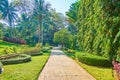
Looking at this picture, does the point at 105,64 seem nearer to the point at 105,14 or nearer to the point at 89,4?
the point at 105,14

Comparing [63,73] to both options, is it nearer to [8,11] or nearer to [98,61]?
[98,61]

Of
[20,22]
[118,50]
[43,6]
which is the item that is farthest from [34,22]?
[118,50]

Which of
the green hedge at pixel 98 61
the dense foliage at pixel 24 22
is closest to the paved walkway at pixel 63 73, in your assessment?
the green hedge at pixel 98 61

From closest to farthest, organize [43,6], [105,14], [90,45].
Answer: [105,14] < [90,45] < [43,6]

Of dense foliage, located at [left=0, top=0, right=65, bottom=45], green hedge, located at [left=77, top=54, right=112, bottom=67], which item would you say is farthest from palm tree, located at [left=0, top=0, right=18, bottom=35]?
green hedge, located at [left=77, top=54, right=112, bottom=67]

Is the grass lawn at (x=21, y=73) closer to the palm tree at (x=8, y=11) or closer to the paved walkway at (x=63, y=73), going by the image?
the paved walkway at (x=63, y=73)

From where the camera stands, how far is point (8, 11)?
7244cm

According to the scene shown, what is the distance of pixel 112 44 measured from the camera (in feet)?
60.0

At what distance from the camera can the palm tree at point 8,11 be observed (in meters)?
71.3

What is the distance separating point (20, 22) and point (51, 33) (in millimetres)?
10579

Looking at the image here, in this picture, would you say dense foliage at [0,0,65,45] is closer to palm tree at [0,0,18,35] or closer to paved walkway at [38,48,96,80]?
palm tree at [0,0,18,35]

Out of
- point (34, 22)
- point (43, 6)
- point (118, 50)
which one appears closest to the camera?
point (118, 50)

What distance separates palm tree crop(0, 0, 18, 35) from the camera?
71312mm

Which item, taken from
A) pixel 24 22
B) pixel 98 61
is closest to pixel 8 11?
pixel 24 22
